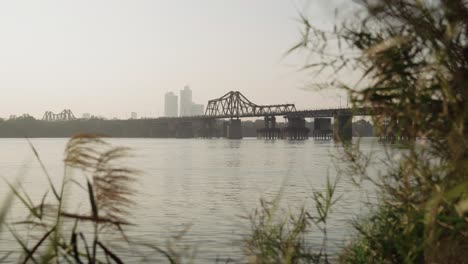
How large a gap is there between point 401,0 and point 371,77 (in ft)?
2.25

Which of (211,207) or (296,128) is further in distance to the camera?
(296,128)

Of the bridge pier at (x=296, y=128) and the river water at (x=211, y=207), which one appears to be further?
the bridge pier at (x=296, y=128)

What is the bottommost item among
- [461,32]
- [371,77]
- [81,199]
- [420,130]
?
[81,199]

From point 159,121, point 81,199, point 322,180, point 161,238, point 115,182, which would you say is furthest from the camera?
point 159,121

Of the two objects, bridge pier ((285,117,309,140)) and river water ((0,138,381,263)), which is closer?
river water ((0,138,381,263))

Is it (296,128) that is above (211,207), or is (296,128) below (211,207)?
above

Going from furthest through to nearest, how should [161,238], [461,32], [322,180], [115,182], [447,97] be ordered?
[322,180] < [161,238] < [461,32] < [447,97] < [115,182]

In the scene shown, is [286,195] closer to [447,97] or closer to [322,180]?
[322,180]

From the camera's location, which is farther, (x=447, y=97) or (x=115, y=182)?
(x=447, y=97)

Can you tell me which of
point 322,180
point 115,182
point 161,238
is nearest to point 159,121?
point 322,180

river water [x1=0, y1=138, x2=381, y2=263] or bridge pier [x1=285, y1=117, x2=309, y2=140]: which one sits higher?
bridge pier [x1=285, y1=117, x2=309, y2=140]

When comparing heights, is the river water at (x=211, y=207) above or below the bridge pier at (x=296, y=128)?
below

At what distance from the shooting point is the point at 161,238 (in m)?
15.4

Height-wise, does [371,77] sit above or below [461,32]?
below
